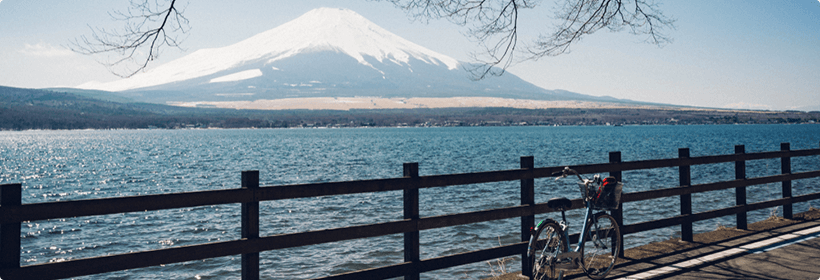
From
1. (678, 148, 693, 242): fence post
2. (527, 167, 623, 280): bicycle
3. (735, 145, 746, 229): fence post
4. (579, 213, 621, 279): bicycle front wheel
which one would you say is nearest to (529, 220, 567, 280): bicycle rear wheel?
(527, 167, 623, 280): bicycle

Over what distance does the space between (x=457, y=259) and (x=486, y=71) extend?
3.40 meters

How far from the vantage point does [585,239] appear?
627 cm

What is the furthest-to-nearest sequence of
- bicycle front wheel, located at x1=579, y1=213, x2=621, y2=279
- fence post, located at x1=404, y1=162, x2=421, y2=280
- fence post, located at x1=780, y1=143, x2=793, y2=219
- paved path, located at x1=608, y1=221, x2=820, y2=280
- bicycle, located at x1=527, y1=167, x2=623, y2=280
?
fence post, located at x1=780, y1=143, x2=793, y2=219
paved path, located at x1=608, y1=221, x2=820, y2=280
bicycle front wheel, located at x1=579, y1=213, x2=621, y2=279
bicycle, located at x1=527, y1=167, x2=623, y2=280
fence post, located at x1=404, y1=162, x2=421, y2=280

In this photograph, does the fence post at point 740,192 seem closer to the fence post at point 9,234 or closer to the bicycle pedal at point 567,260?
the bicycle pedal at point 567,260

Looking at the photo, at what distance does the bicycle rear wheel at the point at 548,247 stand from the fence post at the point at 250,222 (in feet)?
8.79

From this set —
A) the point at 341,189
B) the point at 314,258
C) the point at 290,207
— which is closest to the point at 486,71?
the point at 341,189

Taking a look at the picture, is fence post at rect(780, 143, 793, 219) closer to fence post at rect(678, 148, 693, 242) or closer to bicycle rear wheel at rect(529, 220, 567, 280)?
fence post at rect(678, 148, 693, 242)

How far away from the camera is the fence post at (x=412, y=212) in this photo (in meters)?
5.74

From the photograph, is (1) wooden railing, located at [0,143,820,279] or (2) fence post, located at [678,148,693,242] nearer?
(1) wooden railing, located at [0,143,820,279]

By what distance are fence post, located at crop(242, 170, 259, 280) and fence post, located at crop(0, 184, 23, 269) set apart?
5.31 feet

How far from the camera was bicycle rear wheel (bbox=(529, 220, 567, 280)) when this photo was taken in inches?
229

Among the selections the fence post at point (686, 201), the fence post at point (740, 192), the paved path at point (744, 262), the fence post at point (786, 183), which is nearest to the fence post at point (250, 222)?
the paved path at point (744, 262)

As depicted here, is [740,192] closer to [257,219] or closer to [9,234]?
[257,219]

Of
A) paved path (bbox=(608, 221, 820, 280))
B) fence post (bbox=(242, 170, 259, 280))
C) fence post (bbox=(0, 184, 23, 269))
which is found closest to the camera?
fence post (bbox=(0, 184, 23, 269))
